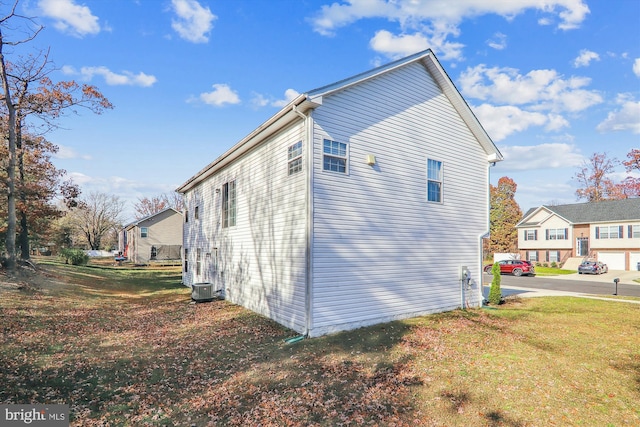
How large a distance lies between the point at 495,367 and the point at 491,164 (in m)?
9.31

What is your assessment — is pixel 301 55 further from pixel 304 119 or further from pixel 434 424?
pixel 434 424

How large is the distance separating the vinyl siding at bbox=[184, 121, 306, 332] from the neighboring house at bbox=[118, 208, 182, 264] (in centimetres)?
2904

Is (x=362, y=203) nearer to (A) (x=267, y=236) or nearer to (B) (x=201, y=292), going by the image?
(A) (x=267, y=236)

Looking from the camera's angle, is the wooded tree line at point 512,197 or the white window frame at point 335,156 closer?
the white window frame at point 335,156

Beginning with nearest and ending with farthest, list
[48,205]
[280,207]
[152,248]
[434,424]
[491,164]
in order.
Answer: [434,424]
[280,207]
[491,164]
[48,205]
[152,248]

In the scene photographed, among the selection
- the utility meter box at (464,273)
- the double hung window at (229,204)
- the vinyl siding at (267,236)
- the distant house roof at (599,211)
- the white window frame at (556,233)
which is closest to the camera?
the vinyl siding at (267,236)

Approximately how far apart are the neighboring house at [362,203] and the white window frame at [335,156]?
3cm

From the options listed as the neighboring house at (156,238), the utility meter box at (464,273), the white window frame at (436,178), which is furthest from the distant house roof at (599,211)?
the neighboring house at (156,238)

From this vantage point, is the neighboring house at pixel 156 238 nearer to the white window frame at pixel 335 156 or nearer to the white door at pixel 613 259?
the white window frame at pixel 335 156

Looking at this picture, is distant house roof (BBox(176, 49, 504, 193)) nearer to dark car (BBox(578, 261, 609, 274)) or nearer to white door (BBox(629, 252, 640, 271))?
dark car (BBox(578, 261, 609, 274))

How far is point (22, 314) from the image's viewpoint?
35.3ft

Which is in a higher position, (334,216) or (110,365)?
(334,216)

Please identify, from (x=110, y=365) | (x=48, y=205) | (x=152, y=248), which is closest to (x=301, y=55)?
(x=110, y=365)

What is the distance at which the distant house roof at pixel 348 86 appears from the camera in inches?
339
